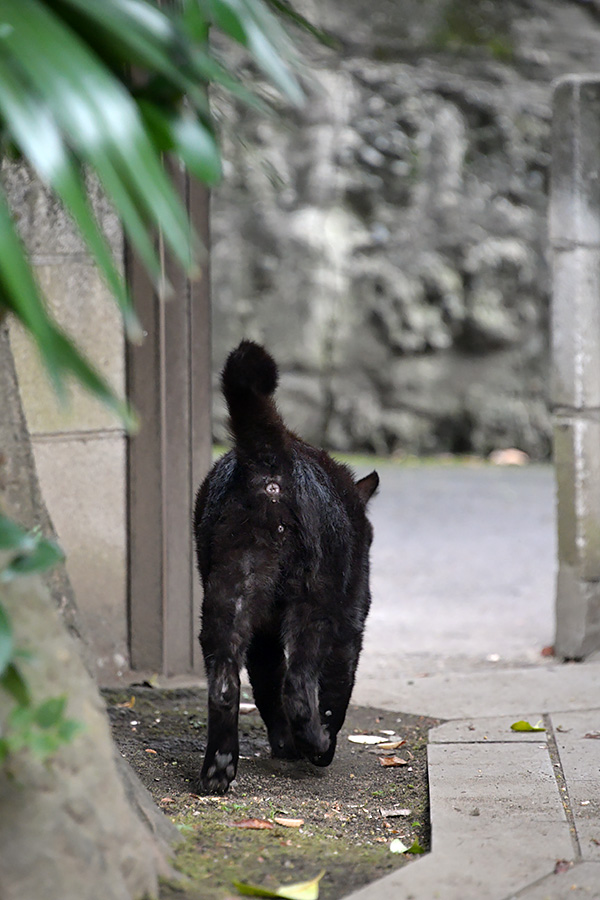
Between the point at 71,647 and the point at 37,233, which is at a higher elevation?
the point at 37,233

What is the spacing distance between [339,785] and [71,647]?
1.48 meters

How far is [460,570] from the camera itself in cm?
756

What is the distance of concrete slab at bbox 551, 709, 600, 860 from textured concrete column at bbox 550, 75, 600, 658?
1099mm

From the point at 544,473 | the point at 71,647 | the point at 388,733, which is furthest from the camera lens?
the point at 544,473

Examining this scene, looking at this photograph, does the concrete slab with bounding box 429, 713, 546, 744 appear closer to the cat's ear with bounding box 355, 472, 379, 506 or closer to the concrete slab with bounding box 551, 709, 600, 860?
the concrete slab with bounding box 551, 709, 600, 860

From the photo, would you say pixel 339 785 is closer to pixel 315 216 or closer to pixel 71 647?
pixel 71 647

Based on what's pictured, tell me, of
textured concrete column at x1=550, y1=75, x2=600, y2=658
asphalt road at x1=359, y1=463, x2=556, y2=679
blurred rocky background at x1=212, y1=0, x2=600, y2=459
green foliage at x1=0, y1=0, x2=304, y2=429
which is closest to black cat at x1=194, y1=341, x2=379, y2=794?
green foliage at x1=0, y1=0, x2=304, y2=429

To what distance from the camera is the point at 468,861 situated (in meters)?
2.64

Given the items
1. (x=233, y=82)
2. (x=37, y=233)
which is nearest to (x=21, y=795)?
(x=233, y=82)

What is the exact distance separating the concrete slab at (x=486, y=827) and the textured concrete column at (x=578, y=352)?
163cm

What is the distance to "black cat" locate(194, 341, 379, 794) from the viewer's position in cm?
327

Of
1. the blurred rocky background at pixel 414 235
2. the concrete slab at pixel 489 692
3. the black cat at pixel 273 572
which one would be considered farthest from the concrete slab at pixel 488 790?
the blurred rocky background at pixel 414 235

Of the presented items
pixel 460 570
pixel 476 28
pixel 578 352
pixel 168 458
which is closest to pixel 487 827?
pixel 168 458

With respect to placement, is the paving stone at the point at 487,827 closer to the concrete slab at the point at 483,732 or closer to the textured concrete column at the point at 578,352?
the concrete slab at the point at 483,732
